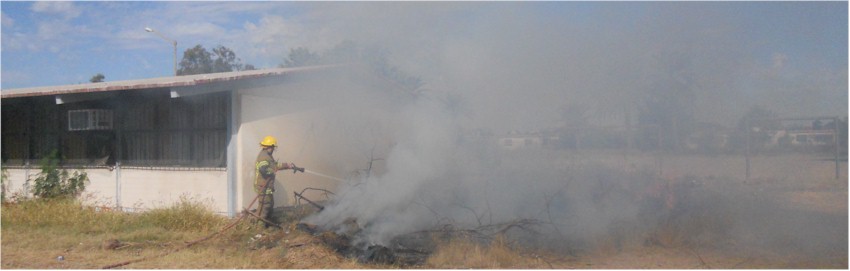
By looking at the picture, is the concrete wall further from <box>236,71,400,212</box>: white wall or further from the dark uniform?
the dark uniform

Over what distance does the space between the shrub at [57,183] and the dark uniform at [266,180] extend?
4023 mm

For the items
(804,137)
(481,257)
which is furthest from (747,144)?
(481,257)

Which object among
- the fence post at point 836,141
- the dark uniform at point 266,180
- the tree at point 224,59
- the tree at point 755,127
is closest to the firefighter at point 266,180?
the dark uniform at point 266,180

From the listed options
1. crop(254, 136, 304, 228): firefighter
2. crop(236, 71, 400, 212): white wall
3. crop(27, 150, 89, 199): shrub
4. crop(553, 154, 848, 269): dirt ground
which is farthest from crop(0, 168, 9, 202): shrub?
crop(553, 154, 848, 269): dirt ground

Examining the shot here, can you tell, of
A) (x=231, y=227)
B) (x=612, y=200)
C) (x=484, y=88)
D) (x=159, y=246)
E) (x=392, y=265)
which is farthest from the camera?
(x=484, y=88)

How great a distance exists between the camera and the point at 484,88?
1075 centimetres

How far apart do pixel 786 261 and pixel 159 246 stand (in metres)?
8.03

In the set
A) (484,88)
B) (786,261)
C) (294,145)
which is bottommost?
(786,261)

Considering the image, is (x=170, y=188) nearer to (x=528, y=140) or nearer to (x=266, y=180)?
(x=266, y=180)

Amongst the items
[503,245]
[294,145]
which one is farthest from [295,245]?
[294,145]

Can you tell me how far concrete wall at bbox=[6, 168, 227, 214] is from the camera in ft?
32.3

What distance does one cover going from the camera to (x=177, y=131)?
1033cm

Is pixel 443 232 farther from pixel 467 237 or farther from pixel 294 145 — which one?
pixel 294 145

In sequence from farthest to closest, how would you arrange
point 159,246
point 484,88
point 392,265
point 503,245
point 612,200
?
point 484,88 → point 612,200 → point 159,246 → point 503,245 → point 392,265
